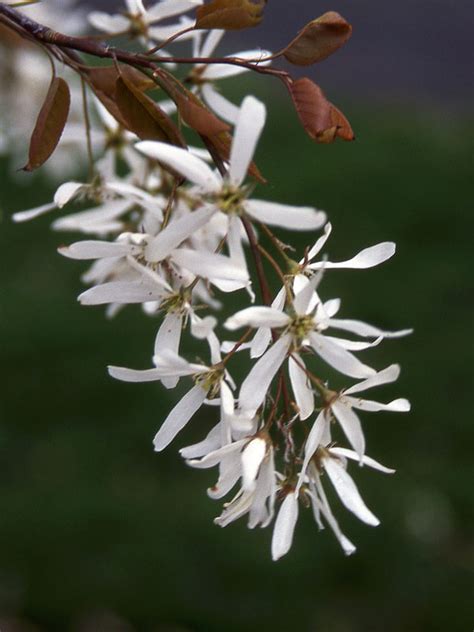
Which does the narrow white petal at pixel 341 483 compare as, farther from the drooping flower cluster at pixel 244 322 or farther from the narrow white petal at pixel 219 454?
the narrow white petal at pixel 219 454

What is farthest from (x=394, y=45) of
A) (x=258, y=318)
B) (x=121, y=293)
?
(x=258, y=318)

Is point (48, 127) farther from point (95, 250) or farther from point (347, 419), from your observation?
point (347, 419)

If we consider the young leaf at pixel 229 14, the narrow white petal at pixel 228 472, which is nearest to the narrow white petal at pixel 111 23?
the young leaf at pixel 229 14

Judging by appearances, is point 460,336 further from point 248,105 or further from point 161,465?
point 248,105

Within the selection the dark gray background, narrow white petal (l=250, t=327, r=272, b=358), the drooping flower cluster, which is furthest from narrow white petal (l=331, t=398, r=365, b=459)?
the dark gray background

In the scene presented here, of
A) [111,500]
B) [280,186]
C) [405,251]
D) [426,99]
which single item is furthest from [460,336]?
[426,99]

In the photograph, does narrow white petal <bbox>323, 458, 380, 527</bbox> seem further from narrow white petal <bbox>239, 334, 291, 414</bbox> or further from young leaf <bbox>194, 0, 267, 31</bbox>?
young leaf <bbox>194, 0, 267, 31</bbox>
